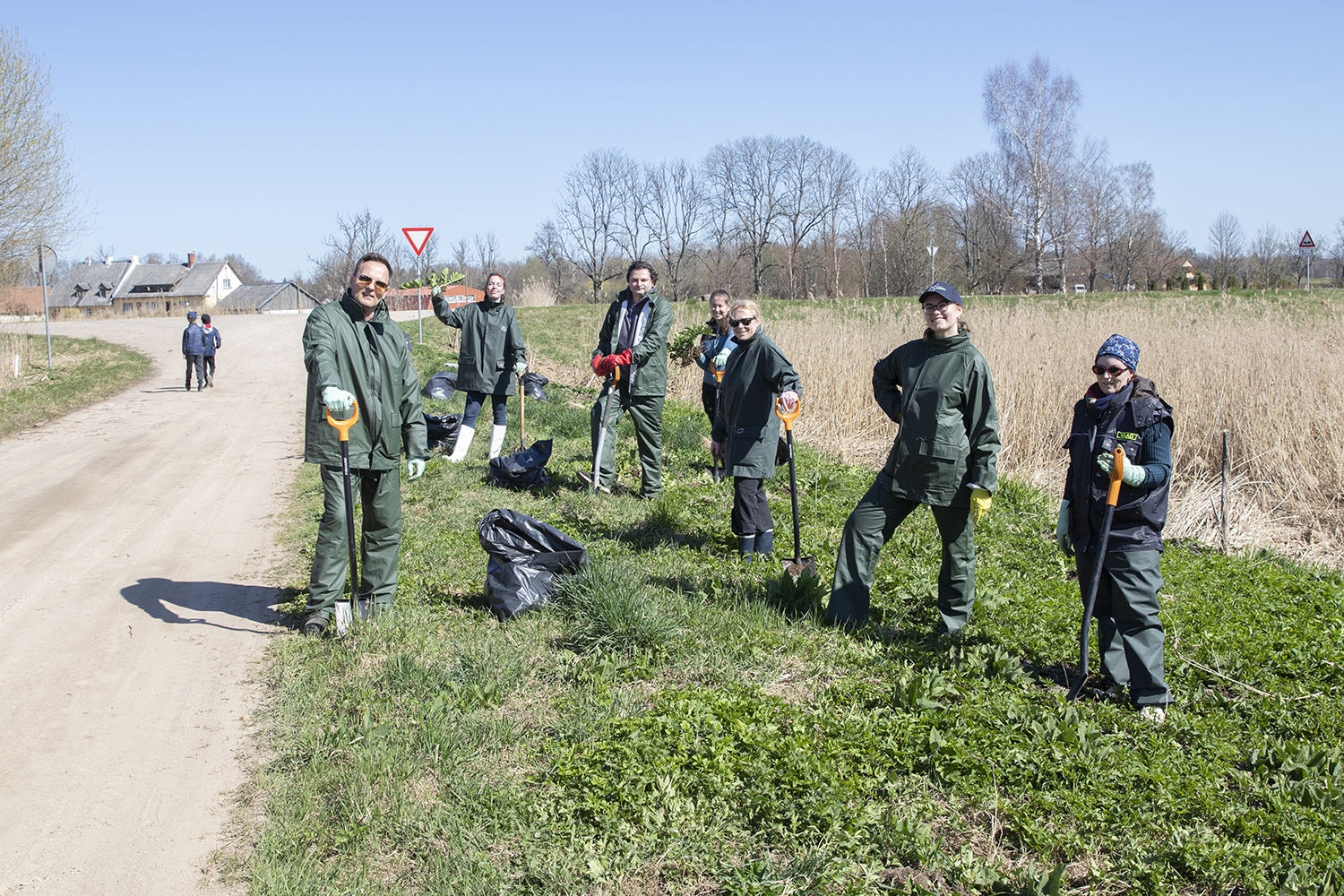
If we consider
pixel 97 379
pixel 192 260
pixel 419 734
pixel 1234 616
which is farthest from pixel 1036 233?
pixel 192 260

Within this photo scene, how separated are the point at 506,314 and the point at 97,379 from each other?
→ 1397 cm

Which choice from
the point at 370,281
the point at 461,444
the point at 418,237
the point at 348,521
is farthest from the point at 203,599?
the point at 418,237

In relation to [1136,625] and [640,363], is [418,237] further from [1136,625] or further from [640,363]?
[1136,625]

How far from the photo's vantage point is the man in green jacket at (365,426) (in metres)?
4.96

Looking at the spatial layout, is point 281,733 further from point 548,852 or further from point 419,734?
point 548,852

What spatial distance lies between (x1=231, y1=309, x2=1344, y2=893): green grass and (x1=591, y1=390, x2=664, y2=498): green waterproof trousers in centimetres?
224

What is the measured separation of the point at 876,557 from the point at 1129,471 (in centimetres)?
→ 140

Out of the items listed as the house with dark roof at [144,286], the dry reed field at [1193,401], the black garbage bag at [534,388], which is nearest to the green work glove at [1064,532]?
the dry reed field at [1193,401]

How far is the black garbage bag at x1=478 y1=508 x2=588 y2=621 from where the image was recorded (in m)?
5.27

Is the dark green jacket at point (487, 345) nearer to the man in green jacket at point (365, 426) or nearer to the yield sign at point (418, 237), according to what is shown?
the man in green jacket at point (365, 426)

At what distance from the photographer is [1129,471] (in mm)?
4020

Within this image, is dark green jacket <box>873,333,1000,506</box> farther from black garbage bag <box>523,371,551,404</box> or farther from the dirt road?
black garbage bag <box>523,371,551,404</box>

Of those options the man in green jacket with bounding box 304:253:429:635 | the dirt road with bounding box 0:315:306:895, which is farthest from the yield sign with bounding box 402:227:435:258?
the man in green jacket with bounding box 304:253:429:635

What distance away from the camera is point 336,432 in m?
4.98
